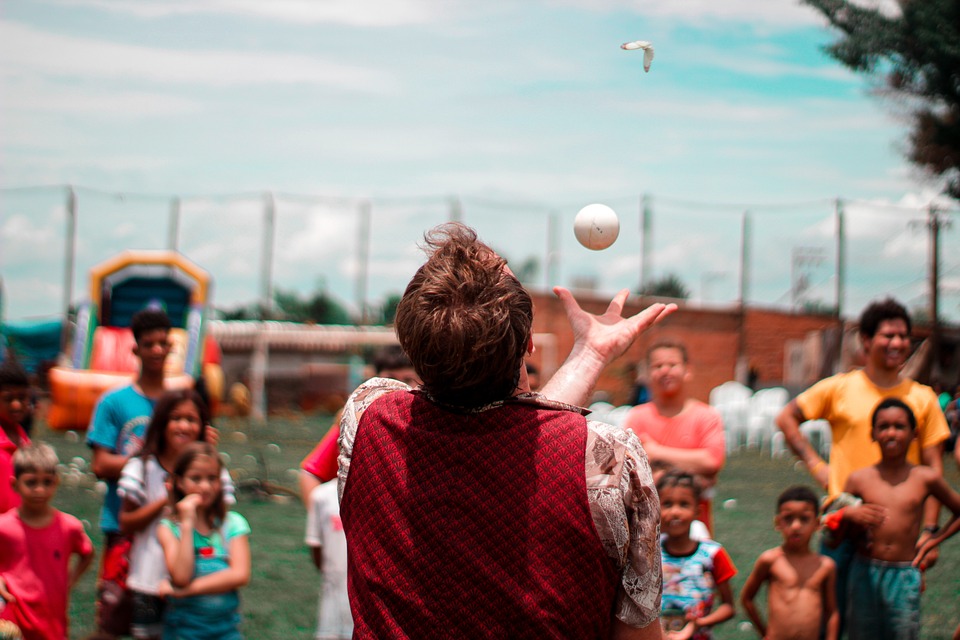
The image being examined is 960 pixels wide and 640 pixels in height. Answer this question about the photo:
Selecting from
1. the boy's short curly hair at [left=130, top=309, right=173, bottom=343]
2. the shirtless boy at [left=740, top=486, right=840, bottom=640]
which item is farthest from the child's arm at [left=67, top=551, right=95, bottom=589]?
the shirtless boy at [left=740, top=486, right=840, bottom=640]

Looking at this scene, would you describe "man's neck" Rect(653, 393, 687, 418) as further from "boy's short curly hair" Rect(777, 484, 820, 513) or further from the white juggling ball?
the white juggling ball

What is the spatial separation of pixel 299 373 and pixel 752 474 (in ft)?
42.7

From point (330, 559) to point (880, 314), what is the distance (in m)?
2.71

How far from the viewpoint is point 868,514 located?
4500 mm

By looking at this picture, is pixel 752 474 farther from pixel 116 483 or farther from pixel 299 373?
pixel 299 373

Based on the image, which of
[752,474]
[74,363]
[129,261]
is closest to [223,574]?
[752,474]

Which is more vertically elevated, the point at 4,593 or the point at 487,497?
the point at 487,497

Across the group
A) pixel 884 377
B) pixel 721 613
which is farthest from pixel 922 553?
pixel 721 613

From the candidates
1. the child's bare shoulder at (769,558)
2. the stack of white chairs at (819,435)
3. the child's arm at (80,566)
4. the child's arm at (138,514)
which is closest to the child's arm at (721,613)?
the child's bare shoulder at (769,558)

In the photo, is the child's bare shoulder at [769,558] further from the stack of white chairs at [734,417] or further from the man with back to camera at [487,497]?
the stack of white chairs at [734,417]

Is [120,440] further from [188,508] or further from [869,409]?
[869,409]

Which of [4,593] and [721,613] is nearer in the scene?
[4,593]

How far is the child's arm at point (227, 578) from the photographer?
404cm

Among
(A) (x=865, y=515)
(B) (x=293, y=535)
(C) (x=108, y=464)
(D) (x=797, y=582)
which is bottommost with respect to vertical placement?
(B) (x=293, y=535)
